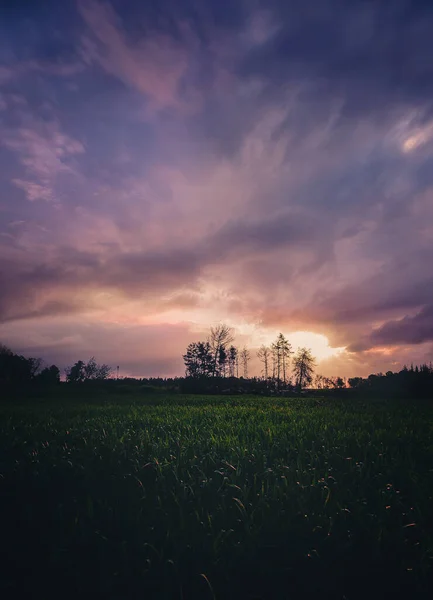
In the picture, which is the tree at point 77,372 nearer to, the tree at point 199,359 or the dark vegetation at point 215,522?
the tree at point 199,359

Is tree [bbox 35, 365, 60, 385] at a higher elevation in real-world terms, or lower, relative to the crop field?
higher

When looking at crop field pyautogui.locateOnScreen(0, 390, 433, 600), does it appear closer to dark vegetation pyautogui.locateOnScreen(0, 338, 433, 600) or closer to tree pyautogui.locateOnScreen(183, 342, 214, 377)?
dark vegetation pyautogui.locateOnScreen(0, 338, 433, 600)

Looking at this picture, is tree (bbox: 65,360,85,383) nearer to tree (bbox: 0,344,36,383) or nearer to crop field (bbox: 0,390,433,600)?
tree (bbox: 0,344,36,383)

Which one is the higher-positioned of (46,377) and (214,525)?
(46,377)

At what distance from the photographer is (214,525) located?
330 cm

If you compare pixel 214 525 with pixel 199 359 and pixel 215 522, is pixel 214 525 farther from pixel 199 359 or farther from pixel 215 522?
pixel 199 359

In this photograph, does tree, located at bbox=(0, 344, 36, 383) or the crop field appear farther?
tree, located at bbox=(0, 344, 36, 383)

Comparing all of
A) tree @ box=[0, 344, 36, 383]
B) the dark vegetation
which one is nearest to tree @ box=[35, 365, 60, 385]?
tree @ box=[0, 344, 36, 383]

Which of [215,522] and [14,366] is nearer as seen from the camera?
[215,522]

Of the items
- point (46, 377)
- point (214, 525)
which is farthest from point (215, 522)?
point (46, 377)

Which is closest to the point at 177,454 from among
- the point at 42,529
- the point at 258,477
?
the point at 258,477

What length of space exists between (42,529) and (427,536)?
3722 millimetres

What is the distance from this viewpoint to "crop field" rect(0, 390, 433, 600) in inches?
104

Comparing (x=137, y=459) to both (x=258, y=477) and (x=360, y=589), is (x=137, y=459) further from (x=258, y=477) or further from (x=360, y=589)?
(x=360, y=589)
